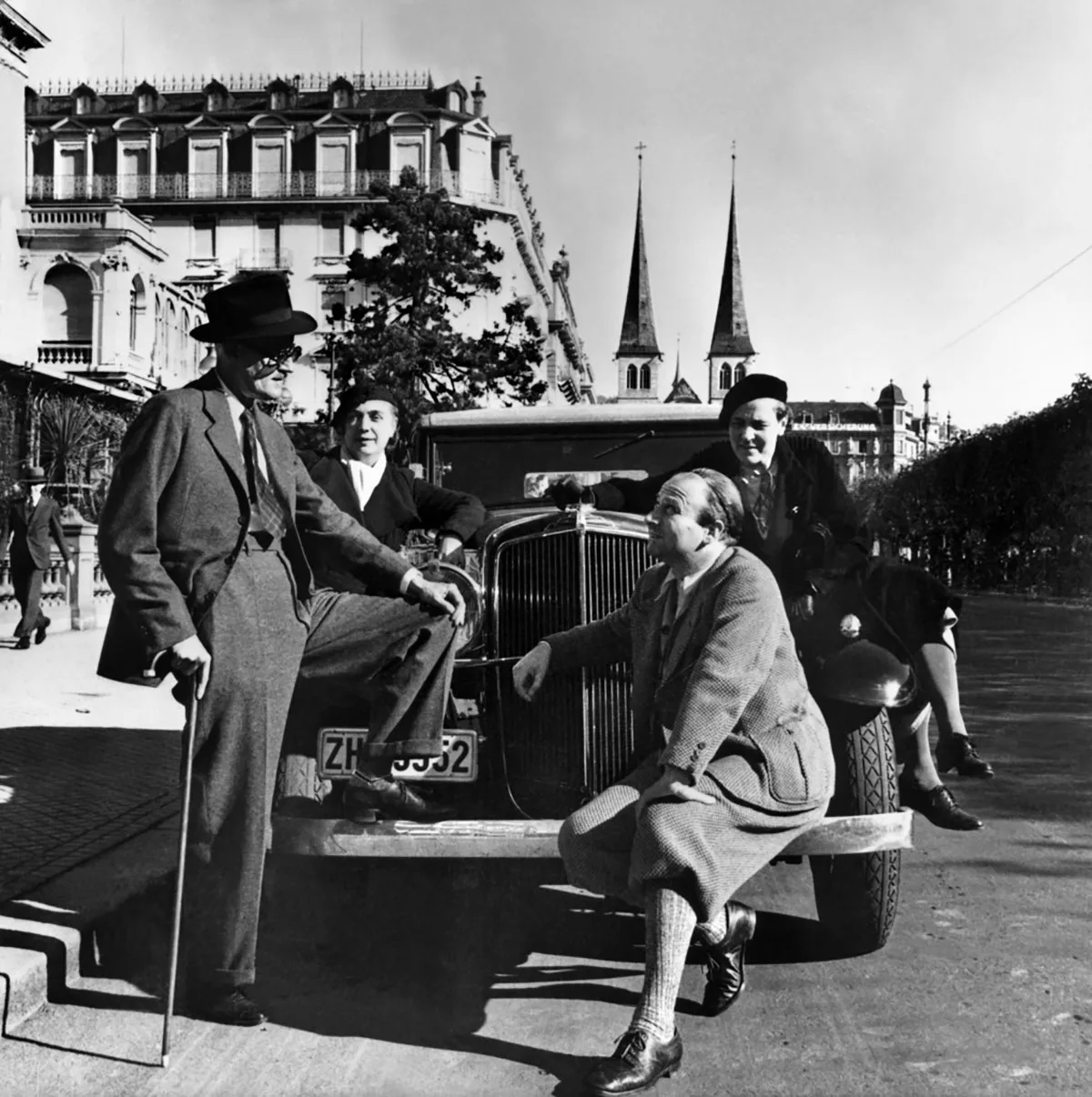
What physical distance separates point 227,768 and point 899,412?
16713cm

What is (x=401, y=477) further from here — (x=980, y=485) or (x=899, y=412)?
(x=899, y=412)

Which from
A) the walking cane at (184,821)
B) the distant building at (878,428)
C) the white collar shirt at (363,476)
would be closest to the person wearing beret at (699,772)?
the walking cane at (184,821)

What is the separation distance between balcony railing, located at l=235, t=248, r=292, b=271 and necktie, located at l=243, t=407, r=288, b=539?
6714cm

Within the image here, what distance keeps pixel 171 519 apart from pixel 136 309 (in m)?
49.8

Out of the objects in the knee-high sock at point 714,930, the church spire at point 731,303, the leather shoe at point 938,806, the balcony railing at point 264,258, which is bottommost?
the knee-high sock at point 714,930

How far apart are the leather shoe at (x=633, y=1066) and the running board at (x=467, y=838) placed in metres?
0.79

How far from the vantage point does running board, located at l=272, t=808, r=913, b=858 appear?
14.4 ft

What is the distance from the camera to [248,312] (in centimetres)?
438

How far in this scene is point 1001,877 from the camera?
619 cm

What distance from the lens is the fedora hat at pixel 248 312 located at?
4359mm

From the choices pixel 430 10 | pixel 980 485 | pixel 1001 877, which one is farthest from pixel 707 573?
pixel 980 485

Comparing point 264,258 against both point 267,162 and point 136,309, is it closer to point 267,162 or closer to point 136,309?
point 267,162

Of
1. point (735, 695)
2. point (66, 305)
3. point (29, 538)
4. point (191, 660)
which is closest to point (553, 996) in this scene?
point (735, 695)

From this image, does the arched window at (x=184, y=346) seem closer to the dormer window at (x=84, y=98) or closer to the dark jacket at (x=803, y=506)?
the dormer window at (x=84, y=98)
